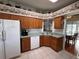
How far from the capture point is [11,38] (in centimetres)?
296

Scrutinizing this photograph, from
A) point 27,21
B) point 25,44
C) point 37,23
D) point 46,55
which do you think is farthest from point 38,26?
point 46,55

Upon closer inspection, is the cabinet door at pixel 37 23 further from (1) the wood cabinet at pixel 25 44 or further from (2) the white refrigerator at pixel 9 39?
(2) the white refrigerator at pixel 9 39

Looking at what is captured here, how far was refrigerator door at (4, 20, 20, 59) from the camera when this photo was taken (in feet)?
9.18

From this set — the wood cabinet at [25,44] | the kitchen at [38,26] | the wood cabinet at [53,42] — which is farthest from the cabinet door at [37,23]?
the wood cabinet at [25,44]

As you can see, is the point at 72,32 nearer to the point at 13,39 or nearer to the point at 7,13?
the point at 13,39

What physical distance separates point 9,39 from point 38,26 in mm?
2748

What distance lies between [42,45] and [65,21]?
8.01 feet

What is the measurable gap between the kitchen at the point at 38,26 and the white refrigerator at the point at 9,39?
0.59m

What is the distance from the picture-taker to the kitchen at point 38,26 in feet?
11.7

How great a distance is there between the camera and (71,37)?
4801mm

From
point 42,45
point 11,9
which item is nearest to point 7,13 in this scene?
point 11,9

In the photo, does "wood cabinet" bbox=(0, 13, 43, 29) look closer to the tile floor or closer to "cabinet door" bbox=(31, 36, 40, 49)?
"cabinet door" bbox=(31, 36, 40, 49)

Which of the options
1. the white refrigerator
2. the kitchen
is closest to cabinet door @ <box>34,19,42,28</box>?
the kitchen

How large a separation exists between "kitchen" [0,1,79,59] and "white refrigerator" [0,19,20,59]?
59 centimetres
